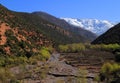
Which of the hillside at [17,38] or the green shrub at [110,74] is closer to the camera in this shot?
the green shrub at [110,74]

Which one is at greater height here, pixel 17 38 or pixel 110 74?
pixel 17 38

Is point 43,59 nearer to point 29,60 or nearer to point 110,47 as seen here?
point 29,60

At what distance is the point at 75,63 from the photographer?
239 feet

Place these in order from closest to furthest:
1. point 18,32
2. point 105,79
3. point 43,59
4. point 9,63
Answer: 1. point 105,79
2. point 9,63
3. point 43,59
4. point 18,32

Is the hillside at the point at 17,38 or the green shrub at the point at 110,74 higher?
the hillside at the point at 17,38

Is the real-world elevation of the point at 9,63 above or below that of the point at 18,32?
below

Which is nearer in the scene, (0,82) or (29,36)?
(0,82)

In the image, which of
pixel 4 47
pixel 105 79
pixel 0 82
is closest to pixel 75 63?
pixel 4 47

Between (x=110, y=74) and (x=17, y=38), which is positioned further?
(x=17, y=38)

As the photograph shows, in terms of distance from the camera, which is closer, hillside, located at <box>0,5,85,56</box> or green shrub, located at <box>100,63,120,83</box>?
green shrub, located at <box>100,63,120,83</box>

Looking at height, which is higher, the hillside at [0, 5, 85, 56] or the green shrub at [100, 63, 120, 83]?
the hillside at [0, 5, 85, 56]

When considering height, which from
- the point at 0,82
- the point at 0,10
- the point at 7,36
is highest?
the point at 0,10

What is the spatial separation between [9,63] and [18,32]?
1064 inches

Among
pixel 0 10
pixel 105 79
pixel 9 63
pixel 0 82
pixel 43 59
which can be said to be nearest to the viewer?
pixel 0 82
